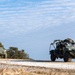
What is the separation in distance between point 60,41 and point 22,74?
23783 millimetres

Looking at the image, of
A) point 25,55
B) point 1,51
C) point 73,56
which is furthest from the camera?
point 25,55

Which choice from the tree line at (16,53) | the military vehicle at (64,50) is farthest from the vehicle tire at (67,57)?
the tree line at (16,53)

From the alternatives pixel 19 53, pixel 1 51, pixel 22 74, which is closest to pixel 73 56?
pixel 1 51

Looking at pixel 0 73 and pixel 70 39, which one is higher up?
pixel 70 39

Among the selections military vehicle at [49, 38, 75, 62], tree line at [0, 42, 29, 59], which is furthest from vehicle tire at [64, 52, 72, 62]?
tree line at [0, 42, 29, 59]

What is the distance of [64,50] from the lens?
1427 inches

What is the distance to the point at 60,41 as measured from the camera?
125 feet

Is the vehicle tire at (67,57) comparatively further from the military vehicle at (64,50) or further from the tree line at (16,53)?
the tree line at (16,53)

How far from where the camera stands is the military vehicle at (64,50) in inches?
1393

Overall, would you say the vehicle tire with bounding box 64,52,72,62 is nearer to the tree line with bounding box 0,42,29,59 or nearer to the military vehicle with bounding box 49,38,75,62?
the military vehicle with bounding box 49,38,75,62

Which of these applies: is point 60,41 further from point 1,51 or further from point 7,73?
point 7,73

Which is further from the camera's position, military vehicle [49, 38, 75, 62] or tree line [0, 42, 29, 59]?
tree line [0, 42, 29, 59]

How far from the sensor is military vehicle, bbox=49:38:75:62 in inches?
1393

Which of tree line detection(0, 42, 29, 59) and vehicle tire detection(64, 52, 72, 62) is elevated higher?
tree line detection(0, 42, 29, 59)
